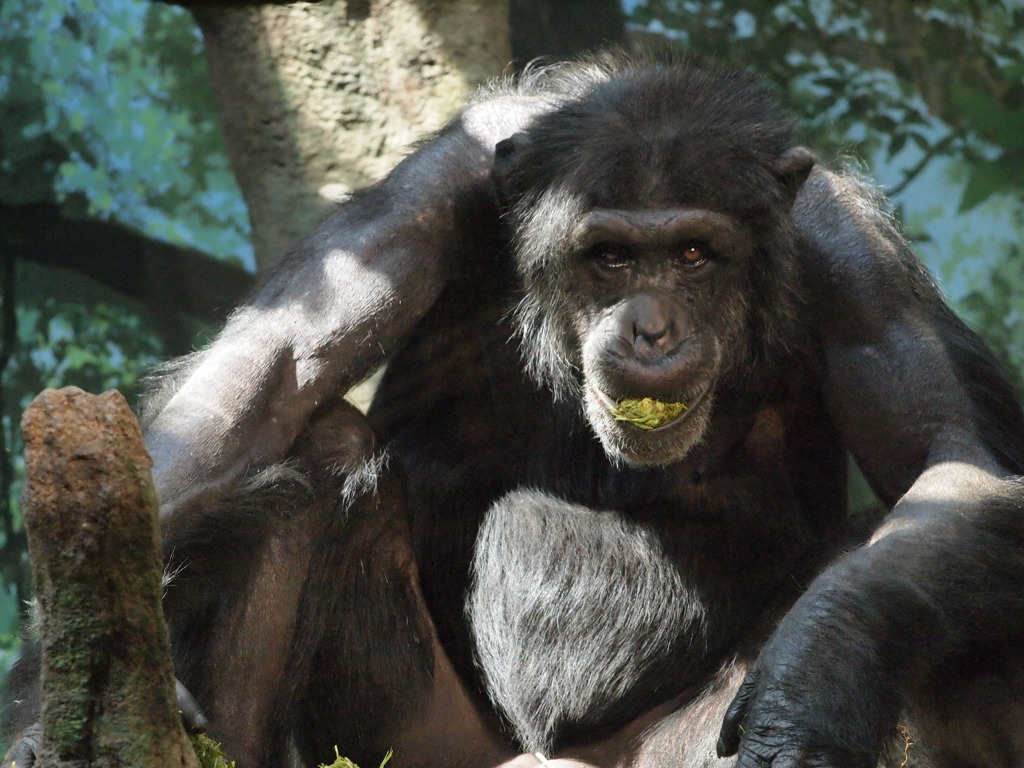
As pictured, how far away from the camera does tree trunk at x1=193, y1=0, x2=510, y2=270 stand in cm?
667

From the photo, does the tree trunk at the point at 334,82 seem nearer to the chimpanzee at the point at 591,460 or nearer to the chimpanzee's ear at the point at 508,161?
the chimpanzee at the point at 591,460

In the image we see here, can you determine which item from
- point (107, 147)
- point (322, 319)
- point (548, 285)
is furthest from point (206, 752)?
point (107, 147)

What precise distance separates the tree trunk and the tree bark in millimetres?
4069

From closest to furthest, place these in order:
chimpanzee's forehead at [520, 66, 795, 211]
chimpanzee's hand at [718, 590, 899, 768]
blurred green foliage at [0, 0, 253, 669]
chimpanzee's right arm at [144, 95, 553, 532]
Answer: chimpanzee's hand at [718, 590, 899, 768], chimpanzee's right arm at [144, 95, 553, 532], chimpanzee's forehead at [520, 66, 795, 211], blurred green foliage at [0, 0, 253, 669]

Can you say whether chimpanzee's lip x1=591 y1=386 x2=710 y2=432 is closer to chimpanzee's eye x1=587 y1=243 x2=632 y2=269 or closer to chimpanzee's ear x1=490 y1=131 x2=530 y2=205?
chimpanzee's eye x1=587 y1=243 x2=632 y2=269

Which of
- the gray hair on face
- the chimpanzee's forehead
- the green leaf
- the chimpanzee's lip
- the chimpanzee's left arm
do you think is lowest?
the green leaf

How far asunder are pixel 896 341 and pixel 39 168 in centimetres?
636

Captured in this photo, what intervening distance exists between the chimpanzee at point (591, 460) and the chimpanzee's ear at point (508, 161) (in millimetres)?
13

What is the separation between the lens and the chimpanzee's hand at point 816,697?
11.3 ft

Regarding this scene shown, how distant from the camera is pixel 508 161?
4473 mm

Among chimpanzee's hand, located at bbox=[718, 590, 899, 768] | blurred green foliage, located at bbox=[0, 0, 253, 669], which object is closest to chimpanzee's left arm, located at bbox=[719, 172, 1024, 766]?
chimpanzee's hand, located at bbox=[718, 590, 899, 768]

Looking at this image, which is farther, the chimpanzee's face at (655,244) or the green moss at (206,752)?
the chimpanzee's face at (655,244)

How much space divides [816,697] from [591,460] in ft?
4.64

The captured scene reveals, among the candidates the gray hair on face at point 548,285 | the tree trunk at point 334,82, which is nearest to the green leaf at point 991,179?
the tree trunk at point 334,82
